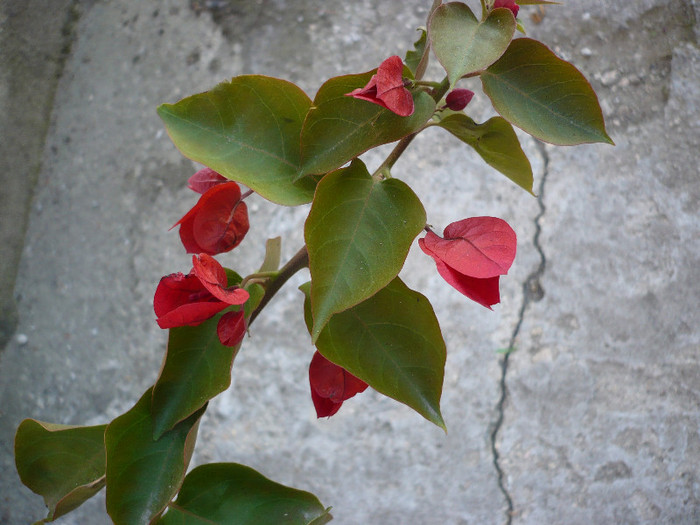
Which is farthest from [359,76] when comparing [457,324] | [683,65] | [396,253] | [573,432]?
[683,65]

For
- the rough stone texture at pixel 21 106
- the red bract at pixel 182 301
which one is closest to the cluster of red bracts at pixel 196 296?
the red bract at pixel 182 301

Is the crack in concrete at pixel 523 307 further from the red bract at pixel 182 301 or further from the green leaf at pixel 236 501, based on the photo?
the red bract at pixel 182 301

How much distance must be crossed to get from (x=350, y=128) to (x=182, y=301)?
0.13m

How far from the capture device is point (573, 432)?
967 mm

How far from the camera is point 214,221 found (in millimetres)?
A: 389

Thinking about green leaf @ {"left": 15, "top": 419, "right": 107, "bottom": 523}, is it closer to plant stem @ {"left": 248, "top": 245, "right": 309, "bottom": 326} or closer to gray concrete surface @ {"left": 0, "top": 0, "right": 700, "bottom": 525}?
plant stem @ {"left": 248, "top": 245, "right": 309, "bottom": 326}

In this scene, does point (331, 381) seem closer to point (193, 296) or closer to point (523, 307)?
point (193, 296)

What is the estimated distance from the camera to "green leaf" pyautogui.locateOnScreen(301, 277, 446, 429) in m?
0.35

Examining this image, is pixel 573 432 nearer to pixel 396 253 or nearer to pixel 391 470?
pixel 391 470

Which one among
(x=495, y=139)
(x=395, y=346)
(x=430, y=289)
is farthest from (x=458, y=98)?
(x=430, y=289)

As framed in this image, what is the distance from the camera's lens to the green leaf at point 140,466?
0.37 m

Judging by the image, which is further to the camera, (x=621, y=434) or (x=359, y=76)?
(x=621, y=434)

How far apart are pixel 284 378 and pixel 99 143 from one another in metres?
0.51

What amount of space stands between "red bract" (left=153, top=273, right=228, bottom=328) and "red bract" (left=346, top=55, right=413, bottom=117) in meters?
0.13
